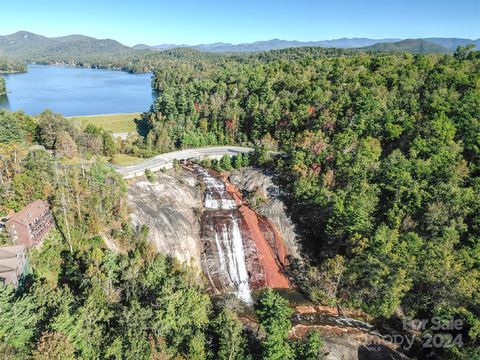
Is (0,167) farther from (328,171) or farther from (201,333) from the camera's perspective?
(328,171)

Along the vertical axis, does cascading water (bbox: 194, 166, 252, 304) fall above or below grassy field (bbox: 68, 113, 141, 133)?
below

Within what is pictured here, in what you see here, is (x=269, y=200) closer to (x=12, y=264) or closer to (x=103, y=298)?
Result: (x=103, y=298)

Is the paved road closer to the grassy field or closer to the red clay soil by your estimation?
the red clay soil

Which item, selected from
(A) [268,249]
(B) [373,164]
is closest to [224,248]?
(A) [268,249]

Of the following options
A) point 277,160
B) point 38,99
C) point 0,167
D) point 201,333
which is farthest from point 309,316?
point 38,99

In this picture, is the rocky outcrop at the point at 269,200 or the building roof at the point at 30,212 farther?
the rocky outcrop at the point at 269,200

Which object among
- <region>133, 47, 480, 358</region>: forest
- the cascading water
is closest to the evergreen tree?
the cascading water

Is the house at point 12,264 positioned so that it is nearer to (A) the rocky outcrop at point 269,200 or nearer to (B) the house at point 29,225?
(B) the house at point 29,225

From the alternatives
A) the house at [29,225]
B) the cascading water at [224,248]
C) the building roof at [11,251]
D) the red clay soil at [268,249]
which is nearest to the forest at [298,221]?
the house at [29,225]
